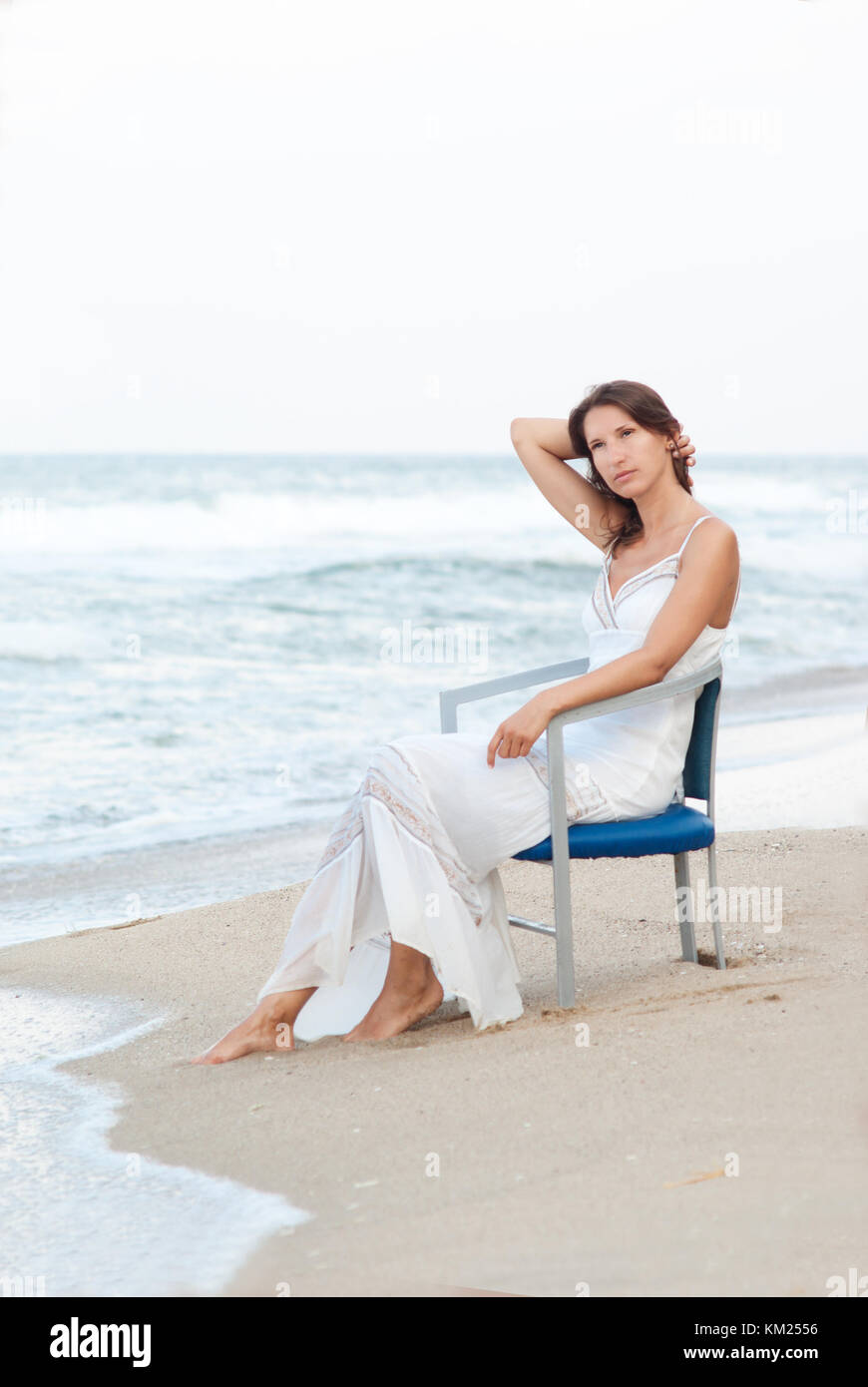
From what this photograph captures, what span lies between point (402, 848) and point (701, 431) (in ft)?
83.7

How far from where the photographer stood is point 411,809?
2674 mm

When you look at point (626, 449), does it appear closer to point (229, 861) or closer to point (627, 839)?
point (627, 839)

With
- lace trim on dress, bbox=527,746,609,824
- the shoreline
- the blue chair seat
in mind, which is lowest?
the shoreline

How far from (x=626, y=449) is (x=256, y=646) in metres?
8.20

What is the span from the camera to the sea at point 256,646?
5465mm

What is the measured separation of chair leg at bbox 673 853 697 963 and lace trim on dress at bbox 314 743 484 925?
0.61 m

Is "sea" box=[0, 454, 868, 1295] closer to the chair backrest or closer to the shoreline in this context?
the shoreline

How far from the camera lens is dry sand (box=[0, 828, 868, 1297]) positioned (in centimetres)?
179

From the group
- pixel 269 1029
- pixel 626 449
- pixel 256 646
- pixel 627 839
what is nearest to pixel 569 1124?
pixel 627 839

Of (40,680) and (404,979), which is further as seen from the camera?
(40,680)

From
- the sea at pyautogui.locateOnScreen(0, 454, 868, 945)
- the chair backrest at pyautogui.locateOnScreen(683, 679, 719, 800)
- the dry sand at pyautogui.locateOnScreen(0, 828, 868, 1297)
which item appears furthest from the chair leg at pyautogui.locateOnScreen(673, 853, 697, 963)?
the sea at pyautogui.locateOnScreen(0, 454, 868, 945)
